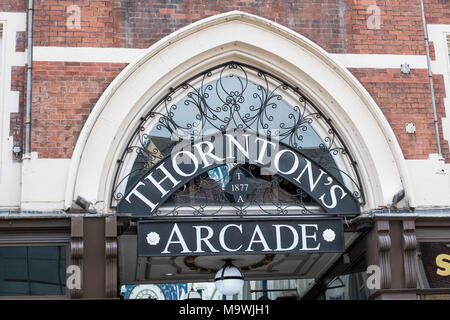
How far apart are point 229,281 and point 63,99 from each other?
299 cm

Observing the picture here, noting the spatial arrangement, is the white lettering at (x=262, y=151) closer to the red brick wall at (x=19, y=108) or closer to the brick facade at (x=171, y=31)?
the brick facade at (x=171, y=31)

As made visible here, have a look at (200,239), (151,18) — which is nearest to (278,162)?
(200,239)

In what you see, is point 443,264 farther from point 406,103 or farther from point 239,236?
point 239,236

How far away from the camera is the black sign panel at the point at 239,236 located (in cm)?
816

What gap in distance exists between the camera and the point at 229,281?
29.6ft

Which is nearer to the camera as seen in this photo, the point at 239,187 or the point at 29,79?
the point at 29,79

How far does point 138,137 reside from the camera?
861 centimetres

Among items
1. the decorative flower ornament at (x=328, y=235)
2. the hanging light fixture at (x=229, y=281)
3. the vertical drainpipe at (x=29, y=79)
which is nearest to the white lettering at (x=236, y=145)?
the decorative flower ornament at (x=328, y=235)

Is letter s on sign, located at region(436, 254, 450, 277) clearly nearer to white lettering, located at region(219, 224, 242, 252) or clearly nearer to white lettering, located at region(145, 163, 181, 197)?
white lettering, located at region(219, 224, 242, 252)

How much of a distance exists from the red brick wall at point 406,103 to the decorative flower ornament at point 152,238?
3.16 metres

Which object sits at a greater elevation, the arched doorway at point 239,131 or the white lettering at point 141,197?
the arched doorway at point 239,131

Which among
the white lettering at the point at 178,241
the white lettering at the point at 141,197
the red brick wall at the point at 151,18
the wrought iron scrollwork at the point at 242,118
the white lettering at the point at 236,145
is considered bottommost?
the white lettering at the point at 178,241

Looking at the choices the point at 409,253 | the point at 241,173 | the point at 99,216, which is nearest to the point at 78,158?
the point at 99,216

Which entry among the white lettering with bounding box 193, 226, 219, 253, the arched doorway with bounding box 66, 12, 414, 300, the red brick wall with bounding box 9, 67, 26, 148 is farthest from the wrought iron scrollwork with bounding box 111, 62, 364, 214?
the red brick wall with bounding box 9, 67, 26, 148
